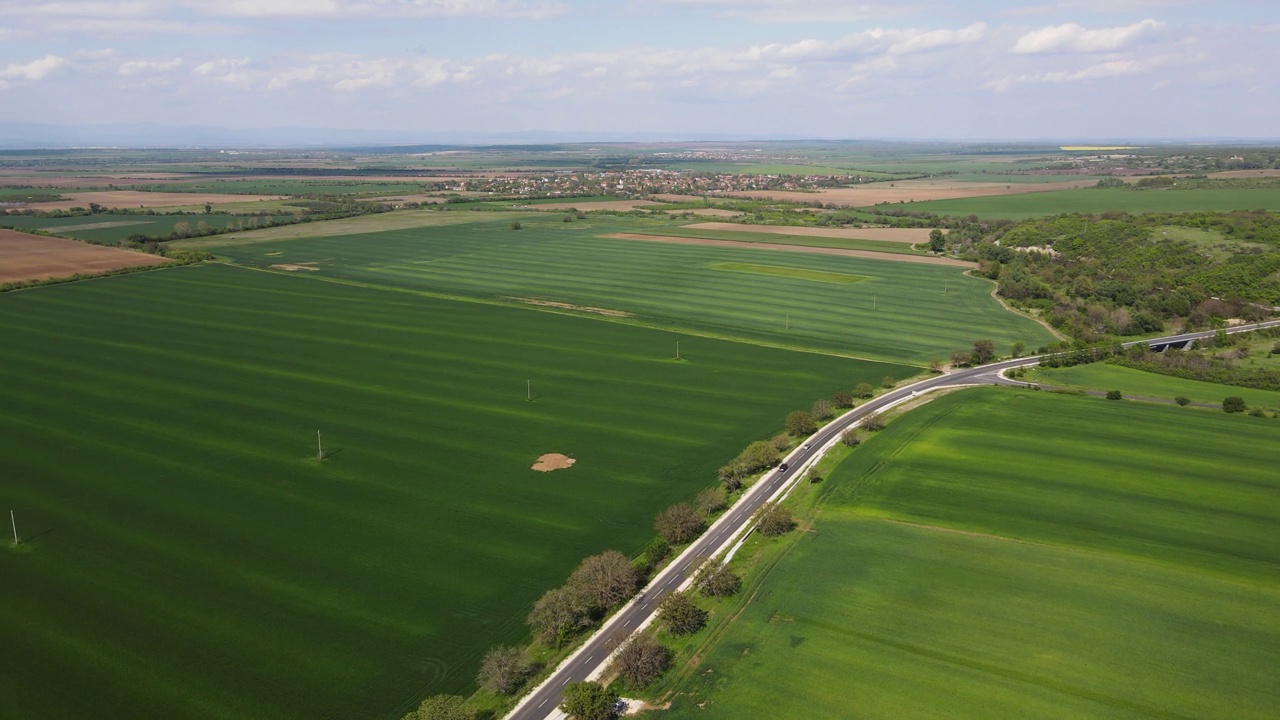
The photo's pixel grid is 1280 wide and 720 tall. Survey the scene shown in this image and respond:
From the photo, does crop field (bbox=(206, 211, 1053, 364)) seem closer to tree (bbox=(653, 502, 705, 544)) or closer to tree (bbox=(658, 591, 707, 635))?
tree (bbox=(653, 502, 705, 544))

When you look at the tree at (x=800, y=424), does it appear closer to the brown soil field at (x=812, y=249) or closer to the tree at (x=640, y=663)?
the tree at (x=640, y=663)

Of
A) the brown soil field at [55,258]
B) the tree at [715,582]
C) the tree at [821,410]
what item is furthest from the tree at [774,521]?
the brown soil field at [55,258]

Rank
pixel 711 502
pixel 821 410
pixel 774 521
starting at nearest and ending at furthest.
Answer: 1. pixel 774 521
2. pixel 711 502
3. pixel 821 410

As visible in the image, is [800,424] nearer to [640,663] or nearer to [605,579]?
[605,579]

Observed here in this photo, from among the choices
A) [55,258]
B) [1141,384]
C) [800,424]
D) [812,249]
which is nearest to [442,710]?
[800,424]

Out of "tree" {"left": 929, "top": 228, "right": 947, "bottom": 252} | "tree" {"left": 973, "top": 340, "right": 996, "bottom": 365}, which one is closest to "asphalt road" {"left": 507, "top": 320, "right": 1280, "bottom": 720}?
"tree" {"left": 973, "top": 340, "right": 996, "bottom": 365}

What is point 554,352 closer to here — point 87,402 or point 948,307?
point 87,402

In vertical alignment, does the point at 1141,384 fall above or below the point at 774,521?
above
